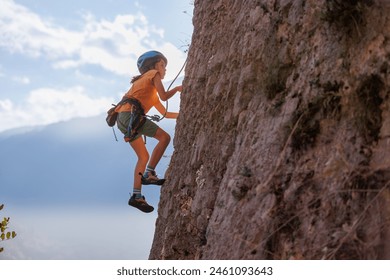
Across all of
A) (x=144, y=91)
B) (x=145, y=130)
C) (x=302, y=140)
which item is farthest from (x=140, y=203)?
(x=302, y=140)

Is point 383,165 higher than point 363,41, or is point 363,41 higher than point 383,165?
point 363,41

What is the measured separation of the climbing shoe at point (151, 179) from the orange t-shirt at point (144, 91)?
94cm

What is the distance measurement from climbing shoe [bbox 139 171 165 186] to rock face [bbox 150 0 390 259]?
113 centimetres

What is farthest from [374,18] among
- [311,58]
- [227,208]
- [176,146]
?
[176,146]

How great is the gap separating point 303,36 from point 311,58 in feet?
1.20

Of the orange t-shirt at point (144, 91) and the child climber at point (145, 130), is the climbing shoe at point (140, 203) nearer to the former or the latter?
the child climber at point (145, 130)

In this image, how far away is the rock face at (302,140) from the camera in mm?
3830

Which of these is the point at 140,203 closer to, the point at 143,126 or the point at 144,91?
the point at 143,126

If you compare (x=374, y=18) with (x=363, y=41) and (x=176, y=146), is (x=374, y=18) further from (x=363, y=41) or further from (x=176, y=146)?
(x=176, y=146)

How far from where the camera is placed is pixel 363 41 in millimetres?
4246

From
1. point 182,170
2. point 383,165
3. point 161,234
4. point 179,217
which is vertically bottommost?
point 161,234

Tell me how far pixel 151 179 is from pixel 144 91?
1.32 m

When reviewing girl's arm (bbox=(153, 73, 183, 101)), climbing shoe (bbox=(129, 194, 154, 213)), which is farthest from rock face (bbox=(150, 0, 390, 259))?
girl's arm (bbox=(153, 73, 183, 101))

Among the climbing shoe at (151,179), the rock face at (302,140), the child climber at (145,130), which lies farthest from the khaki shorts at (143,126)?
the rock face at (302,140)
